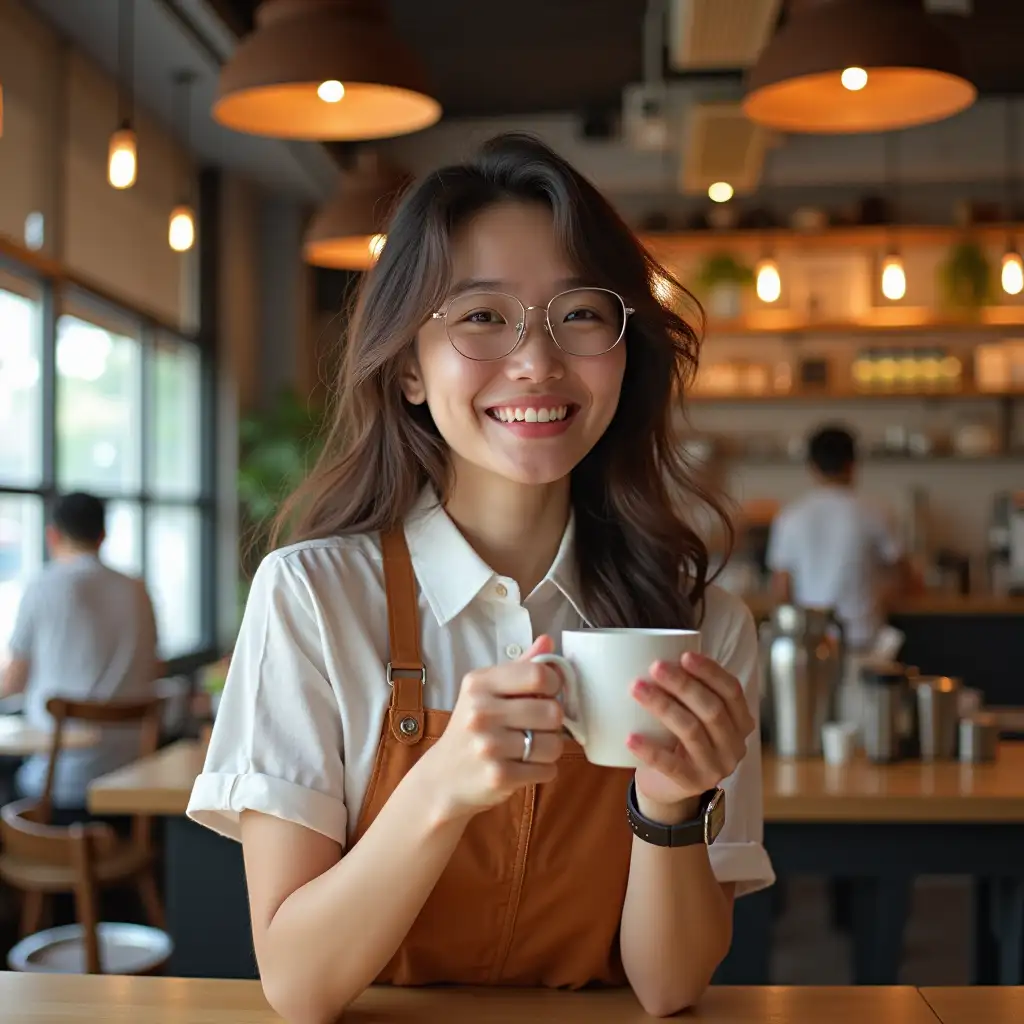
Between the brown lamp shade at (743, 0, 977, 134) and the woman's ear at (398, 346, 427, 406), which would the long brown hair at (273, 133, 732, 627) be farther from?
the brown lamp shade at (743, 0, 977, 134)

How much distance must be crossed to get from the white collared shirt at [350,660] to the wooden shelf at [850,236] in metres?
7.37

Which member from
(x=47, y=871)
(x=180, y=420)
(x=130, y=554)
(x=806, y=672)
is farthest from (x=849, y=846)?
(x=180, y=420)

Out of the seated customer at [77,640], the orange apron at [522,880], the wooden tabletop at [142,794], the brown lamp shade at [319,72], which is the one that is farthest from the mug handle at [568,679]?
the seated customer at [77,640]

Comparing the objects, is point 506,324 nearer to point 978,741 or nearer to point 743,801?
point 743,801

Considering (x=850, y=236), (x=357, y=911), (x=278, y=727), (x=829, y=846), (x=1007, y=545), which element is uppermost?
(x=850, y=236)

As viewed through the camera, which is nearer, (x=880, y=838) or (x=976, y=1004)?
(x=976, y=1004)

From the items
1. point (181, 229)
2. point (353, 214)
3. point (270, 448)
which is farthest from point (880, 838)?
point (270, 448)

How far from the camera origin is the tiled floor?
4564 mm

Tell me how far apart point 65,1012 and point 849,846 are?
2.09 metres

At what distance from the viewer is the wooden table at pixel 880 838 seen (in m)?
2.98

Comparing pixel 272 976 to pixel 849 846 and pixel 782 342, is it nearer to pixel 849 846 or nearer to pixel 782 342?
pixel 849 846

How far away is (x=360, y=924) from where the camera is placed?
A: 127 centimetres

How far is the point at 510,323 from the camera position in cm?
145

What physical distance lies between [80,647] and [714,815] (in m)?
4.10
